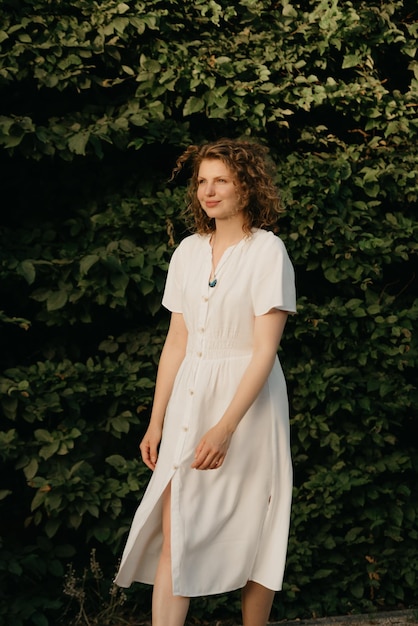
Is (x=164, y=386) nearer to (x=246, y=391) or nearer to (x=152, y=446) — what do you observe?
(x=152, y=446)

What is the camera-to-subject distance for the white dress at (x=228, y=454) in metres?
3.02

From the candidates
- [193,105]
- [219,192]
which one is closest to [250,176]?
[219,192]

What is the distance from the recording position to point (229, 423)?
2885 mm

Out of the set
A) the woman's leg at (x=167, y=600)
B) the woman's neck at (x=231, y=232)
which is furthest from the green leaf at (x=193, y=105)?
the woman's leg at (x=167, y=600)

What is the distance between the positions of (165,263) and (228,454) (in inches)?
56.1

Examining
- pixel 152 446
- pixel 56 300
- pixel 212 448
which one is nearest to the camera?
pixel 212 448

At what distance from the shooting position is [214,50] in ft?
14.3

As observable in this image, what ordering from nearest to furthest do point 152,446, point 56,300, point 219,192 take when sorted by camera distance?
point 219,192 → point 152,446 → point 56,300

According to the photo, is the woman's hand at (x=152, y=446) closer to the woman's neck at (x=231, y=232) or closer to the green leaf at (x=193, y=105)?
the woman's neck at (x=231, y=232)

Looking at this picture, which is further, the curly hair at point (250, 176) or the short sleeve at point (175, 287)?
the short sleeve at point (175, 287)

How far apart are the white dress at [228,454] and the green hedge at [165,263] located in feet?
3.60

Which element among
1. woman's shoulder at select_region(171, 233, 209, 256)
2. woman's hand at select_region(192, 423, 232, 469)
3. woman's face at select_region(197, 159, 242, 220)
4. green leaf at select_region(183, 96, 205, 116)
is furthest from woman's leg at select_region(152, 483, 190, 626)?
green leaf at select_region(183, 96, 205, 116)

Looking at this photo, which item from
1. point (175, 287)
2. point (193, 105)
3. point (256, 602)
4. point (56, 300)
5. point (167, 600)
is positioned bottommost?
point (256, 602)

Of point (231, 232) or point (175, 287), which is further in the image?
point (175, 287)
